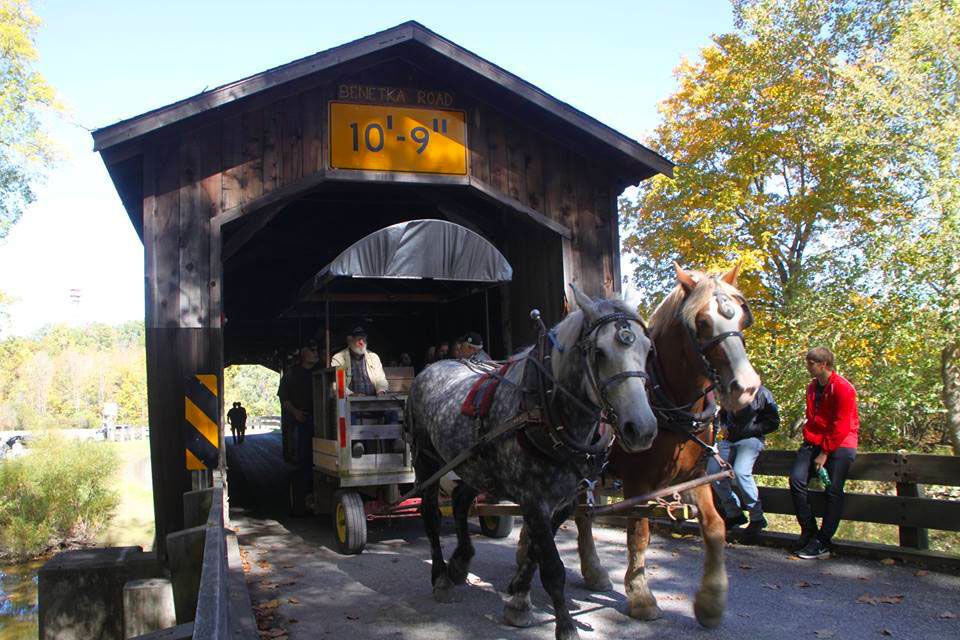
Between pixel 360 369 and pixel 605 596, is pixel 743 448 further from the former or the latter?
pixel 360 369

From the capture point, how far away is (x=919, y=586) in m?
6.09

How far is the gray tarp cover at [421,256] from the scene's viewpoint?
8.11 meters

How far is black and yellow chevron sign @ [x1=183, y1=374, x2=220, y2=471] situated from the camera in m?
7.91

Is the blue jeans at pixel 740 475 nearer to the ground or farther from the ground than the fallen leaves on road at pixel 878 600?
farther from the ground

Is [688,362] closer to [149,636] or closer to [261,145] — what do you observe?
[149,636]

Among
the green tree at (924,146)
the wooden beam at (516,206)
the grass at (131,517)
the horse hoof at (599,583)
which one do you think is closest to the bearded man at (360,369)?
the wooden beam at (516,206)

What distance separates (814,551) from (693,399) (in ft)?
10.1

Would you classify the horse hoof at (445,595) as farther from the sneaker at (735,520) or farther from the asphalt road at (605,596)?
the sneaker at (735,520)

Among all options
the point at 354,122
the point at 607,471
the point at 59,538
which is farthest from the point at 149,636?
the point at 59,538

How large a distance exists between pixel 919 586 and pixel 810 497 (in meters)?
1.45

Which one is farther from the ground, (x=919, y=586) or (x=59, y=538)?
(x=919, y=586)

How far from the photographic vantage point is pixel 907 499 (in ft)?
22.6

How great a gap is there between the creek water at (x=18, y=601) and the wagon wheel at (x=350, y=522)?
553 centimetres

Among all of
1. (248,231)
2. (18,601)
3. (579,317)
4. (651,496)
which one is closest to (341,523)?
(248,231)
